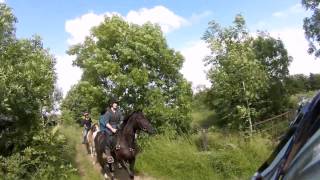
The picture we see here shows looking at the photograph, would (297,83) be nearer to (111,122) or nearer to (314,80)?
(314,80)

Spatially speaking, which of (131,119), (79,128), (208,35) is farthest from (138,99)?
(131,119)

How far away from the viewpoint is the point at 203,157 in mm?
17953

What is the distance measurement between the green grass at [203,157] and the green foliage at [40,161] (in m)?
2.98

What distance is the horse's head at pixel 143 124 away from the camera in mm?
15188

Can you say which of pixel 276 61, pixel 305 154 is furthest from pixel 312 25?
pixel 305 154

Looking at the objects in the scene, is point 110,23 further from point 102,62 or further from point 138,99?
point 138,99

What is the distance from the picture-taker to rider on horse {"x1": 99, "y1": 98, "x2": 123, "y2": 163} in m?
16.2

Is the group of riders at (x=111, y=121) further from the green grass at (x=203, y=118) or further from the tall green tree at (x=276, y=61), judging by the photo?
the tall green tree at (x=276, y=61)

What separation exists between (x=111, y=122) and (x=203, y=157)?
11.8 feet

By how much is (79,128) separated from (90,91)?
4.38m

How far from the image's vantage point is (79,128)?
34875 mm

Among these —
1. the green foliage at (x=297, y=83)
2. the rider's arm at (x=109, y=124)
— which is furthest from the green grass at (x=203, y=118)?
the rider's arm at (x=109, y=124)

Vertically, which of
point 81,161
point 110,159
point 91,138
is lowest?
point 110,159

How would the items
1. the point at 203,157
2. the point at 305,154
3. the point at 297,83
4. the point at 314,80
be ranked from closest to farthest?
the point at 305,154 < the point at 203,157 < the point at 297,83 < the point at 314,80
